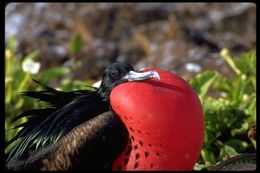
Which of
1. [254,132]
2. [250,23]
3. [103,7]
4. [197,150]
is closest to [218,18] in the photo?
[250,23]

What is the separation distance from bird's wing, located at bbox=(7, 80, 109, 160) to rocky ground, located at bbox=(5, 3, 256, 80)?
1.76 m

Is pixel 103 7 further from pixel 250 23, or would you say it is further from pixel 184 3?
pixel 250 23

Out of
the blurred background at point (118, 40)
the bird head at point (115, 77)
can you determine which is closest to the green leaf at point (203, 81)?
the blurred background at point (118, 40)

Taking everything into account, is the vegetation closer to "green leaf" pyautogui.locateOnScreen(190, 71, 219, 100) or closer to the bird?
"green leaf" pyautogui.locateOnScreen(190, 71, 219, 100)

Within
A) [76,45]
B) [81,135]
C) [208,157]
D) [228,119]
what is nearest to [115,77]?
[81,135]

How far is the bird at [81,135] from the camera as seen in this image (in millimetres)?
2008

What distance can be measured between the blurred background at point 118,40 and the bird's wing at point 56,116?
1234 mm

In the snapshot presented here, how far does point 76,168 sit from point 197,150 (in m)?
0.35

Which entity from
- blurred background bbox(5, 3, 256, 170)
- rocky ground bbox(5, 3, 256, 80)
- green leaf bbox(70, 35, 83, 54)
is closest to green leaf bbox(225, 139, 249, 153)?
blurred background bbox(5, 3, 256, 170)

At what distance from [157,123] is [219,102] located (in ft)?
3.67

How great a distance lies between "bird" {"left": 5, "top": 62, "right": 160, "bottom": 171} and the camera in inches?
79.0

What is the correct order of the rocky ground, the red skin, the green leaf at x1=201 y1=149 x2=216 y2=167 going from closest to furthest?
the red skin → the green leaf at x1=201 y1=149 x2=216 y2=167 → the rocky ground

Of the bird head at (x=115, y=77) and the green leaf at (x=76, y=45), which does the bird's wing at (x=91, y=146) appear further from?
the green leaf at (x=76, y=45)

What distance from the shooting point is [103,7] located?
4.58 meters
